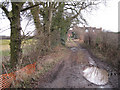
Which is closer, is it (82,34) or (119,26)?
(119,26)

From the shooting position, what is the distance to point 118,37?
342 inches

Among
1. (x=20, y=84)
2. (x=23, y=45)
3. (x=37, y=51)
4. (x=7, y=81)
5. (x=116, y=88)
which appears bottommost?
(x=116, y=88)

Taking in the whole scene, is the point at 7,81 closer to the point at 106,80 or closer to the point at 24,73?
the point at 24,73

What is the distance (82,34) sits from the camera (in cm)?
1916

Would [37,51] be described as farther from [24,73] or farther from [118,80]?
[118,80]

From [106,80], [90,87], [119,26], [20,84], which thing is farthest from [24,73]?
[119,26]

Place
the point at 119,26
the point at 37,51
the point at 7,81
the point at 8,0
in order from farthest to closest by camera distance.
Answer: the point at 119,26 → the point at 37,51 → the point at 8,0 → the point at 7,81

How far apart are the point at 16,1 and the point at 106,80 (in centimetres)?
625

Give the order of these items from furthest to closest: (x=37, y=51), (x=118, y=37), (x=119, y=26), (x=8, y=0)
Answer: (x=118, y=37) → (x=119, y=26) → (x=37, y=51) → (x=8, y=0)

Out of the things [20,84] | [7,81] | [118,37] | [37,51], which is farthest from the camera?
[118,37]

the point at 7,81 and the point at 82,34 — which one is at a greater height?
the point at 82,34

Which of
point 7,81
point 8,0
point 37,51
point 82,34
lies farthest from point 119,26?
point 82,34

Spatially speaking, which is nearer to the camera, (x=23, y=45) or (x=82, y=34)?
(x=23, y=45)

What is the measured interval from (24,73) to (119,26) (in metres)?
8.25
